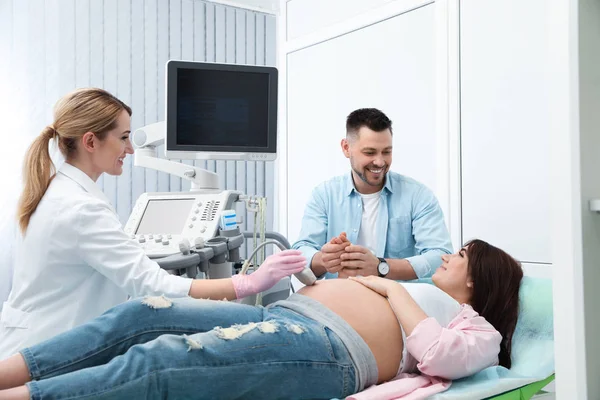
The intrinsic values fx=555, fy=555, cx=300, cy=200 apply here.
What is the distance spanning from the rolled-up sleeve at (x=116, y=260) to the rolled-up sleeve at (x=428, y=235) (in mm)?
950

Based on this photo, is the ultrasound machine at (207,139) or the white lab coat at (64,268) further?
the ultrasound machine at (207,139)

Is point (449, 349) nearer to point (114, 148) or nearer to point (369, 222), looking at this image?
point (369, 222)

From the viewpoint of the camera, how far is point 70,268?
1536 millimetres

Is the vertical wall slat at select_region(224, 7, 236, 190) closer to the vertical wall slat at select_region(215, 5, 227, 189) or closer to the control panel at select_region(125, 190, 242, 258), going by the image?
the vertical wall slat at select_region(215, 5, 227, 189)

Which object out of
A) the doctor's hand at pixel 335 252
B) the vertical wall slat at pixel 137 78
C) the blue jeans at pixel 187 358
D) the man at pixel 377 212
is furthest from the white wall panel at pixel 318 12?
the blue jeans at pixel 187 358

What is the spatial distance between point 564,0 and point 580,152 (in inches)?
12.4

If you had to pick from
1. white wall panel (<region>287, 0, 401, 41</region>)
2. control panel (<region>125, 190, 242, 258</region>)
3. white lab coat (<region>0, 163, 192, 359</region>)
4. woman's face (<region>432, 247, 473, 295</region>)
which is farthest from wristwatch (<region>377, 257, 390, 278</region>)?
white wall panel (<region>287, 0, 401, 41</region>)

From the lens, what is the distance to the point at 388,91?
8.96 ft

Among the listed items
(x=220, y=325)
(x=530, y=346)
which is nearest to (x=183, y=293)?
(x=220, y=325)

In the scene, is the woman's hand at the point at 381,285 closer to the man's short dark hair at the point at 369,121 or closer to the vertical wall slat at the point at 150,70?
the man's short dark hair at the point at 369,121

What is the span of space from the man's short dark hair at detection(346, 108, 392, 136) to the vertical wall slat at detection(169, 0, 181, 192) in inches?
71.1

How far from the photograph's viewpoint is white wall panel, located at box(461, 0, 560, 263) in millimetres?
2084

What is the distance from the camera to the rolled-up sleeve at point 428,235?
6.84ft

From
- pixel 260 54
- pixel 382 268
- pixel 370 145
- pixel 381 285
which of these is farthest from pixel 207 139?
pixel 260 54
